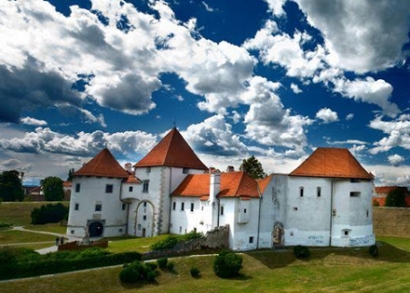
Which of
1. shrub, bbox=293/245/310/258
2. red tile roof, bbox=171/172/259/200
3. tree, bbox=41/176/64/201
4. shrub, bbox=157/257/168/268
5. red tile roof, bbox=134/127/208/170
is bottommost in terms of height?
shrub, bbox=157/257/168/268

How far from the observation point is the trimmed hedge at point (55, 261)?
29447 millimetres

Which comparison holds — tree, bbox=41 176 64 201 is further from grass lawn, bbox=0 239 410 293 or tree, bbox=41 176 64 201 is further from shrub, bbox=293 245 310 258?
shrub, bbox=293 245 310 258

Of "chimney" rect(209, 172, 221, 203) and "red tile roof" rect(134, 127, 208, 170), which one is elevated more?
"red tile roof" rect(134, 127, 208, 170)

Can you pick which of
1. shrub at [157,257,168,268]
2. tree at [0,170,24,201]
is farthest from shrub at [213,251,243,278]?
tree at [0,170,24,201]

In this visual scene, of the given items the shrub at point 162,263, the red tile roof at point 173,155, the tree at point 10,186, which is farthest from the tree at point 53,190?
the shrub at point 162,263

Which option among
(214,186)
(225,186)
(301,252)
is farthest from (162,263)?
(301,252)

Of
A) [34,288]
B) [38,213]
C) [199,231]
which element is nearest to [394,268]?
[199,231]

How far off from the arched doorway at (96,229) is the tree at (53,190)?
47.8 meters

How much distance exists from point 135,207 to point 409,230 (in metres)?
44.8

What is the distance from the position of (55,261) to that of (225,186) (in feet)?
66.3

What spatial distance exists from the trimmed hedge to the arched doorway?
17.4 meters

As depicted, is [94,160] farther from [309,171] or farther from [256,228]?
[309,171]

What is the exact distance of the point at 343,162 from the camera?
45656 mm

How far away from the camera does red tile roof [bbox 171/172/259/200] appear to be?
41250mm
